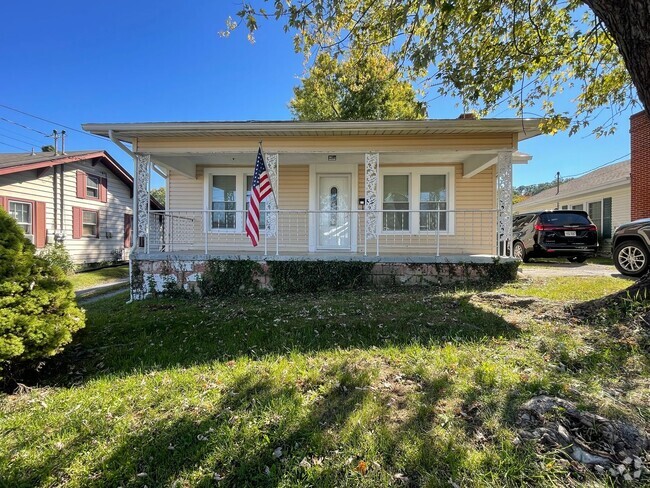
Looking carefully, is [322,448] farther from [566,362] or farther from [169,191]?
[169,191]

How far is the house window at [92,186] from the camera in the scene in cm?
1535

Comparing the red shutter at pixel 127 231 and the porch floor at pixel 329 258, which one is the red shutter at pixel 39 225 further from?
the porch floor at pixel 329 258

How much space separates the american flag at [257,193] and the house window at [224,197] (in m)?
2.83

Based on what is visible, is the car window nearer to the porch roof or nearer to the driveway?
the driveway

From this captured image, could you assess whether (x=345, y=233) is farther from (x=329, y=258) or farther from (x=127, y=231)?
(x=127, y=231)

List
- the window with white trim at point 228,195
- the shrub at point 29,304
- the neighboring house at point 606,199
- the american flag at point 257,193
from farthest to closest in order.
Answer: the neighboring house at point 606,199 → the window with white trim at point 228,195 → the american flag at point 257,193 → the shrub at point 29,304

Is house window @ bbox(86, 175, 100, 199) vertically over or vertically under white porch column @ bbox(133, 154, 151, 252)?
over

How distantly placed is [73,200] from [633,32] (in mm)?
17472

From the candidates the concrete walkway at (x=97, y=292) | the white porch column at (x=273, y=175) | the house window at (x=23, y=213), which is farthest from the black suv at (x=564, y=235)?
the house window at (x=23, y=213)

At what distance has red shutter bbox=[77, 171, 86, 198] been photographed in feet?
48.1

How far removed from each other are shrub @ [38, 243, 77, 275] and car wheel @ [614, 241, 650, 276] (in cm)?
1619

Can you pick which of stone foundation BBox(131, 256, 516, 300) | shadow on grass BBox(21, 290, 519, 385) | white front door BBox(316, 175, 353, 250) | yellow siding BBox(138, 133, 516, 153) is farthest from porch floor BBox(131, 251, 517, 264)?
yellow siding BBox(138, 133, 516, 153)

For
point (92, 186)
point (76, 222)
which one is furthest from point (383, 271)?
point (92, 186)

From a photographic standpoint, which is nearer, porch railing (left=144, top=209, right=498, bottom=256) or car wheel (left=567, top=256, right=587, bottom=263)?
porch railing (left=144, top=209, right=498, bottom=256)
